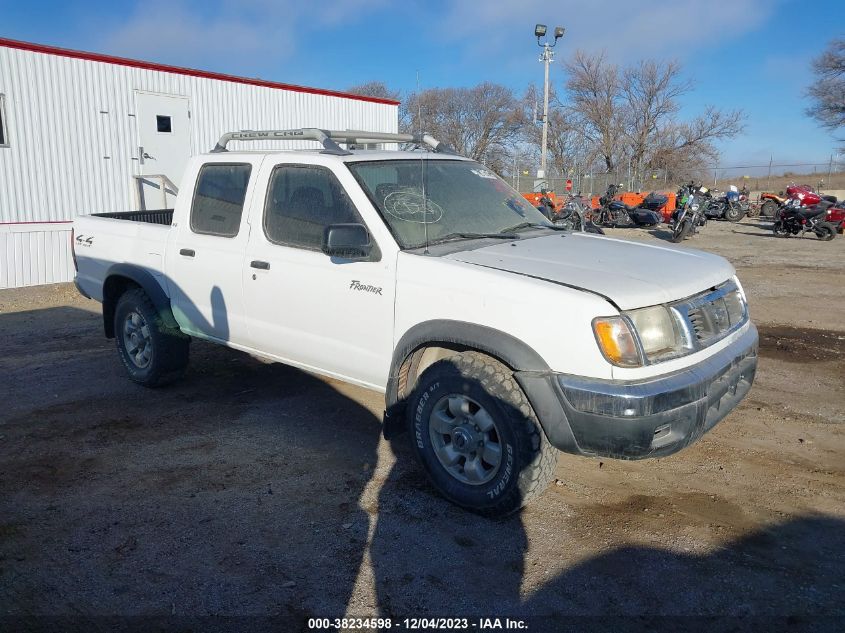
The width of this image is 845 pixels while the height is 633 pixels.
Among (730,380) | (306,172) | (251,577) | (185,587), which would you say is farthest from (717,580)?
(306,172)

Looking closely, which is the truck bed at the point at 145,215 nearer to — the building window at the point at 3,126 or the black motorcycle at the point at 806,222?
the building window at the point at 3,126

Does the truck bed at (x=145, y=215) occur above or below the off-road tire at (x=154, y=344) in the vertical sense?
above

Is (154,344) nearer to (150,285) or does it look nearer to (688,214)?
(150,285)

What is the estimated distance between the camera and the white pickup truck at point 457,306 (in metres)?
3.28

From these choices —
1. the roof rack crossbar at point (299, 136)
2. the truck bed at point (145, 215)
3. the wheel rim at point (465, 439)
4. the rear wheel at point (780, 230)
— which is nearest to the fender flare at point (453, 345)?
the wheel rim at point (465, 439)

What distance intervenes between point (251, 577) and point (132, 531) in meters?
0.86

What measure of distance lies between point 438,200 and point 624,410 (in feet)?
6.38

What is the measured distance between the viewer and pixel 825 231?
17.5m

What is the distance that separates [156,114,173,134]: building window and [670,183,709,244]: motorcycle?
12532 millimetres

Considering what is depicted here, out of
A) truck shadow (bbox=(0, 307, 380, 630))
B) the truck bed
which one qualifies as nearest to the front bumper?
truck shadow (bbox=(0, 307, 380, 630))

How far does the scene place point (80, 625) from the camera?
2.92 m

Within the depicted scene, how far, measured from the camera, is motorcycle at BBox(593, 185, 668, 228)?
20.6 meters

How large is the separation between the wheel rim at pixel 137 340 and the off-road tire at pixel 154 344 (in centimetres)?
2

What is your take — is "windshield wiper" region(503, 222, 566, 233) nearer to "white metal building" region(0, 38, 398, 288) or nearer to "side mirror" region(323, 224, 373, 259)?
"side mirror" region(323, 224, 373, 259)
